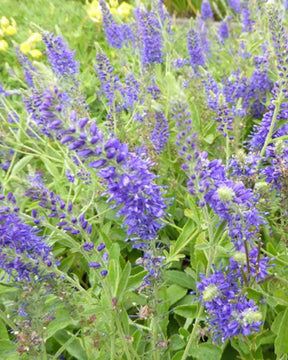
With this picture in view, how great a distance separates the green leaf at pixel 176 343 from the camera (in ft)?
7.39

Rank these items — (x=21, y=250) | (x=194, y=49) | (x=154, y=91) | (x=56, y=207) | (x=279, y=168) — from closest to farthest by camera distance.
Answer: (x=56, y=207)
(x=21, y=250)
(x=279, y=168)
(x=154, y=91)
(x=194, y=49)

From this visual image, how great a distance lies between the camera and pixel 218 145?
10.9ft

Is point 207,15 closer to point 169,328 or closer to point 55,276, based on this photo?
point 169,328

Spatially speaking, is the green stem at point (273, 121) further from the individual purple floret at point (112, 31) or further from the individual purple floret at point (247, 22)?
the individual purple floret at point (247, 22)

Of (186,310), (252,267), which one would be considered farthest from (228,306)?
(186,310)

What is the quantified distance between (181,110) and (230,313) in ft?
2.63

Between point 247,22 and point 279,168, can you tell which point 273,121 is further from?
point 247,22

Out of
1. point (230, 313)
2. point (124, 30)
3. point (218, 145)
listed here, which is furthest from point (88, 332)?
→ point (124, 30)

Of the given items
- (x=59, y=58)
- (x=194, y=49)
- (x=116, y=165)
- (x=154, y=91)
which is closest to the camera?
(x=116, y=165)

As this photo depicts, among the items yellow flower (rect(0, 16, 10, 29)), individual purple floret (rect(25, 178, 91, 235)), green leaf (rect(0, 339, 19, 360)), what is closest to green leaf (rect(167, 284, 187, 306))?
green leaf (rect(0, 339, 19, 360))

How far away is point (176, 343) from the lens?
2.29 m

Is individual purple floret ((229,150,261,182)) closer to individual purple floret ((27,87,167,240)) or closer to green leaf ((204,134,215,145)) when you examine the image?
individual purple floret ((27,87,167,240))

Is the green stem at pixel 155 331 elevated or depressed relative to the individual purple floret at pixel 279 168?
depressed

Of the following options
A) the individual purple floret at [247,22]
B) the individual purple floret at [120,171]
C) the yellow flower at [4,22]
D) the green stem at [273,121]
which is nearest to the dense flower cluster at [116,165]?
the individual purple floret at [120,171]
